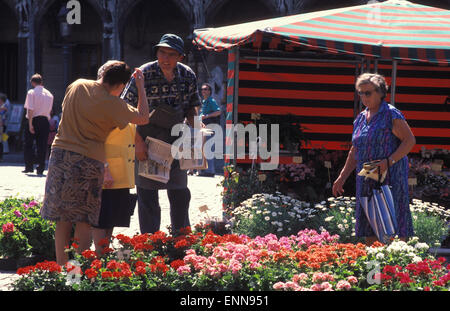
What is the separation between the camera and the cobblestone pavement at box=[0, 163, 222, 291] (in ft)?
27.1

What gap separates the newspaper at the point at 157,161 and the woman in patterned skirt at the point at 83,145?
554 millimetres

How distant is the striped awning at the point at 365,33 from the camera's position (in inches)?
245

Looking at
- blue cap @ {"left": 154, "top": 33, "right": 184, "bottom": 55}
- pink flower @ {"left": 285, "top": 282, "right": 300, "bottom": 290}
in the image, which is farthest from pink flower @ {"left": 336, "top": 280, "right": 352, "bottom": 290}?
blue cap @ {"left": 154, "top": 33, "right": 184, "bottom": 55}

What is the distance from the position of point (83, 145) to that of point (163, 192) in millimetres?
6772

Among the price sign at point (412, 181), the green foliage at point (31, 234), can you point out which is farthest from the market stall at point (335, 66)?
the green foliage at point (31, 234)

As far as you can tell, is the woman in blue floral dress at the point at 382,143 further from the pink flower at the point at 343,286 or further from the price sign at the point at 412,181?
the price sign at the point at 412,181

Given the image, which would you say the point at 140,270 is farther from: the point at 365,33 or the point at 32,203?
the point at 365,33

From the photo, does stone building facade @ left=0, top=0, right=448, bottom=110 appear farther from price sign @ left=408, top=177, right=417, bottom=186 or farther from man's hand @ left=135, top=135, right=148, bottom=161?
man's hand @ left=135, top=135, right=148, bottom=161

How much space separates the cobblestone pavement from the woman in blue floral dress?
111 inches

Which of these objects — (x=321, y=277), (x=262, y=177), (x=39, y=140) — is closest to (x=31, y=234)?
(x=262, y=177)

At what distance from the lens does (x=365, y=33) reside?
Answer: 6535mm

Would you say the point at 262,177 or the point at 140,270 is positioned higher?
the point at 140,270
